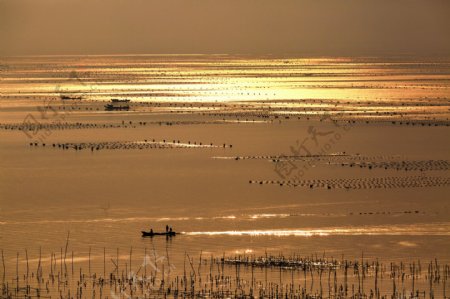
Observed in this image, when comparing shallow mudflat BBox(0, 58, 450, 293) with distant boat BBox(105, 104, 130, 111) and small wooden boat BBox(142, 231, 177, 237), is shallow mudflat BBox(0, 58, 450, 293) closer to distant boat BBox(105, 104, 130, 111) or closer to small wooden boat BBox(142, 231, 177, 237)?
small wooden boat BBox(142, 231, 177, 237)

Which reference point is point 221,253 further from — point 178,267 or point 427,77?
point 427,77

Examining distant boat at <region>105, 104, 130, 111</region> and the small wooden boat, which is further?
distant boat at <region>105, 104, 130, 111</region>

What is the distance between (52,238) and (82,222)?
13.0 ft

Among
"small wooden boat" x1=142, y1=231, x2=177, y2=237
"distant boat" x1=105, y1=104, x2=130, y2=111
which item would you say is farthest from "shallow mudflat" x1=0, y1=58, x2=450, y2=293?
"distant boat" x1=105, y1=104, x2=130, y2=111

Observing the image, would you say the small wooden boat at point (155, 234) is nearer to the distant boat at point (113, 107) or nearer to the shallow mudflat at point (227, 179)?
the shallow mudflat at point (227, 179)

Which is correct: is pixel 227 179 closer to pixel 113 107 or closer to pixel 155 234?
pixel 155 234

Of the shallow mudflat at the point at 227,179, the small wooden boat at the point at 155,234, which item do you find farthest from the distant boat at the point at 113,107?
the small wooden boat at the point at 155,234

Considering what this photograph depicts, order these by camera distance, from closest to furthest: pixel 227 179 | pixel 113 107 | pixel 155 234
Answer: pixel 155 234, pixel 227 179, pixel 113 107

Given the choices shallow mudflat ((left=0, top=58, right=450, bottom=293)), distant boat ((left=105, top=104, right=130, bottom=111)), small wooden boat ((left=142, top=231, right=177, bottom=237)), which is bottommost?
small wooden boat ((left=142, top=231, right=177, bottom=237))

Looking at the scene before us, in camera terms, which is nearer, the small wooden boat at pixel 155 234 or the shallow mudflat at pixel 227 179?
the shallow mudflat at pixel 227 179

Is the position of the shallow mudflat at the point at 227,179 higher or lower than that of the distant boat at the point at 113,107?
lower

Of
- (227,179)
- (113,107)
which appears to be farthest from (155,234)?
(113,107)

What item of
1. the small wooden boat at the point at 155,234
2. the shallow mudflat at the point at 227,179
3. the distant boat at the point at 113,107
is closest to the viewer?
the shallow mudflat at the point at 227,179

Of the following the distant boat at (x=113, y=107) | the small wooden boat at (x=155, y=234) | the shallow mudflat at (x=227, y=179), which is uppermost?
the distant boat at (x=113, y=107)
